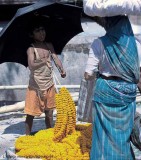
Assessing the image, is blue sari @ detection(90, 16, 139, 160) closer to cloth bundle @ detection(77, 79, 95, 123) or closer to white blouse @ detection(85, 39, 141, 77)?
white blouse @ detection(85, 39, 141, 77)

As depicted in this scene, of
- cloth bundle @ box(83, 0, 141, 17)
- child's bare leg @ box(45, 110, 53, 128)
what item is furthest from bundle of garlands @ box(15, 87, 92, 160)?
cloth bundle @ box(83, 0, 141, 17)

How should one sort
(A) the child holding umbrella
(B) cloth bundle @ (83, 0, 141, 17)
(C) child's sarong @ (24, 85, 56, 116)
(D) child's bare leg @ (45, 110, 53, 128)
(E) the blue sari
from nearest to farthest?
(B) cloth bundle @ (83, 0, 141, 17)
(E) the blue sari
(A) the child holding umbrella
(C) child's sarong @ (24, 85, 56, 116)
(D) child's bare leg @ (45, 110, 53, 128)

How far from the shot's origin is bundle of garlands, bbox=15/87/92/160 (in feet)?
17.6

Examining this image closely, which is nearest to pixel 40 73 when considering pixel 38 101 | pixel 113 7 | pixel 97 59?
pixel 38 101

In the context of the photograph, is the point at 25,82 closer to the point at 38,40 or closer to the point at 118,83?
the point at 38,40

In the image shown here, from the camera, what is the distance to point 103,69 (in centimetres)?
471

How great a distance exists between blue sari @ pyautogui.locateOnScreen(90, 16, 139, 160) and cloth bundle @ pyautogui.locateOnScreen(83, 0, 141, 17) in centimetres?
12

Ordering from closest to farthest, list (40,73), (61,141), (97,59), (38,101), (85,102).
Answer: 1. (97,59)
2. (61,141)
3. (85,102)
4. (40,73)
5. (38,101)

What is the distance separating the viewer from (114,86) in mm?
4688

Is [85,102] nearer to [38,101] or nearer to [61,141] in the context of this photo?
[61,141]

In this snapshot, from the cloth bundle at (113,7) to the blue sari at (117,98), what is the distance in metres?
0.12

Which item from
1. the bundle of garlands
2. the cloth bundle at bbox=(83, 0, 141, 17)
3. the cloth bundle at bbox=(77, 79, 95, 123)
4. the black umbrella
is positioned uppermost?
the cloth bundle at bbox=(83, 0, 141, 17)

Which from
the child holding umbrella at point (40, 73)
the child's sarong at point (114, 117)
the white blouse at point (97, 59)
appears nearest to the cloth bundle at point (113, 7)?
the white blouse at point (97, 59)

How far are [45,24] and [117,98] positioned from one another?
2.38 meters
